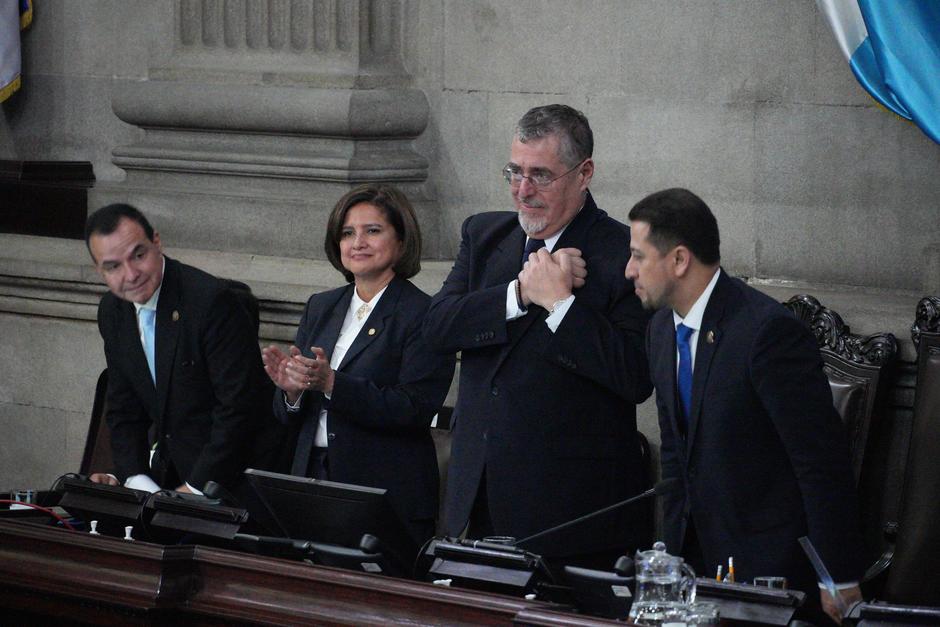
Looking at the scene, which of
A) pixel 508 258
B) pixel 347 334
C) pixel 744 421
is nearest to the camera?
pixel 744 421

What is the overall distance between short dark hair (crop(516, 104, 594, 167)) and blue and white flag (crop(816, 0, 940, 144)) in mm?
1149

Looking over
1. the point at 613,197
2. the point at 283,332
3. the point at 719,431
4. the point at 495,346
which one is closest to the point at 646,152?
→ the point at 613,197

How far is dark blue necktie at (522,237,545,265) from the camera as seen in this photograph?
3.83 meters

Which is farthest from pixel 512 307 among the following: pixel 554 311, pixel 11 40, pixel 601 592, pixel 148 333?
pixel 11 40

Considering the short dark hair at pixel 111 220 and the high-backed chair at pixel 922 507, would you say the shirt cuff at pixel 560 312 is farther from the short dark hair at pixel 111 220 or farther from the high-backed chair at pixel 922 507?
the short dark hair at pixel 111 220

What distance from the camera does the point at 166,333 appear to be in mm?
4582

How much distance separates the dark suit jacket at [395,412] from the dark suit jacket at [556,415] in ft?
1.25

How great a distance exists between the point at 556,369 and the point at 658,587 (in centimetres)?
96

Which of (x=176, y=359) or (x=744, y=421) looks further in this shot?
(x=176, y=359)

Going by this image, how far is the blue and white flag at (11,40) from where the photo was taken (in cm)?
662

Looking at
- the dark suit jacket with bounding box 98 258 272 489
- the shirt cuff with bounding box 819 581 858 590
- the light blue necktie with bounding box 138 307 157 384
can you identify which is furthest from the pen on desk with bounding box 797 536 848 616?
the light blue necktie with bounding box 138 307 157 384

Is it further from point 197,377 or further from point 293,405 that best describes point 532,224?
point 197,377

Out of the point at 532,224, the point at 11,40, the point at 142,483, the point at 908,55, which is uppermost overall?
the point at 11,40

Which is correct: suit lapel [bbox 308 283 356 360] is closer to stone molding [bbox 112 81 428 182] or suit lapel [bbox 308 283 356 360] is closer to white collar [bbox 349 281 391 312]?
white collar [bbox 349 281 391 312]
